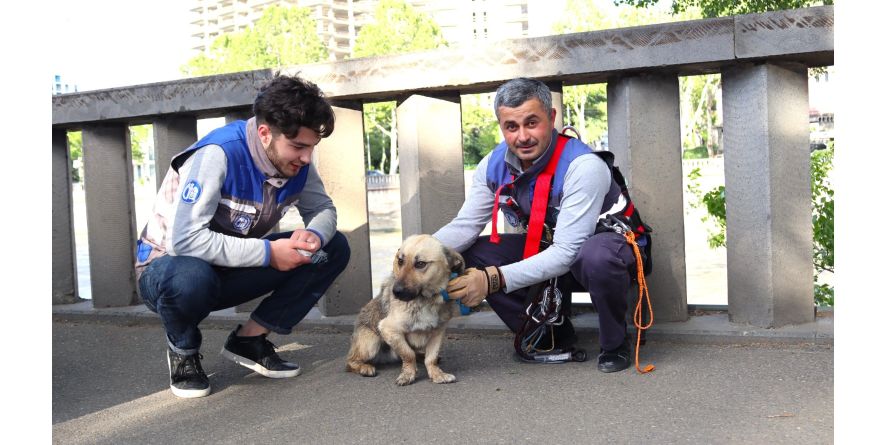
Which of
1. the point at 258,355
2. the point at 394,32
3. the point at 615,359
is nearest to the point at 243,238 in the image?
Answer: the point at 258,355

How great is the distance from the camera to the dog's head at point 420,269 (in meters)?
3.58

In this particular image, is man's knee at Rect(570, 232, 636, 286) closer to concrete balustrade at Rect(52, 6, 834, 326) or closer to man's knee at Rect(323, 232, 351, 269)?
concrete balustrade at Rect(52, 6, 834, 326)

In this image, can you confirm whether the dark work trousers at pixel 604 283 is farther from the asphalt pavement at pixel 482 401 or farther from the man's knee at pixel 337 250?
the man's knee at pixel 337 250

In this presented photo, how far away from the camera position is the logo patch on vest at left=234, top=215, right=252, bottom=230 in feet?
12.4

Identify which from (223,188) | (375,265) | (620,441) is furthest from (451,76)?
(375,265)

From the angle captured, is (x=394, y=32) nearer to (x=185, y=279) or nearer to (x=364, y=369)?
(x=364, y=369)

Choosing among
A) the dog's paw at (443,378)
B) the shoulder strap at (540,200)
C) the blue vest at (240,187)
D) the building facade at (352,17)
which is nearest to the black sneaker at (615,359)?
the shoulder strap at (540,200)

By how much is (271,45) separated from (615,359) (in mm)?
59480

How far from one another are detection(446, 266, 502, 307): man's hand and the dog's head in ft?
0.19

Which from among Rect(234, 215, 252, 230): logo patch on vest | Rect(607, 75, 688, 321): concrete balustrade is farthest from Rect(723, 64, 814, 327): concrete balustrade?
Rect(234, 215, 252, 230): logo patch on vest

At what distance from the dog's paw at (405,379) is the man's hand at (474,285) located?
43cm

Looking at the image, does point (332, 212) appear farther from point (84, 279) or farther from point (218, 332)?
point (84, 279)

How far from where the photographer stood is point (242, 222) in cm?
379
